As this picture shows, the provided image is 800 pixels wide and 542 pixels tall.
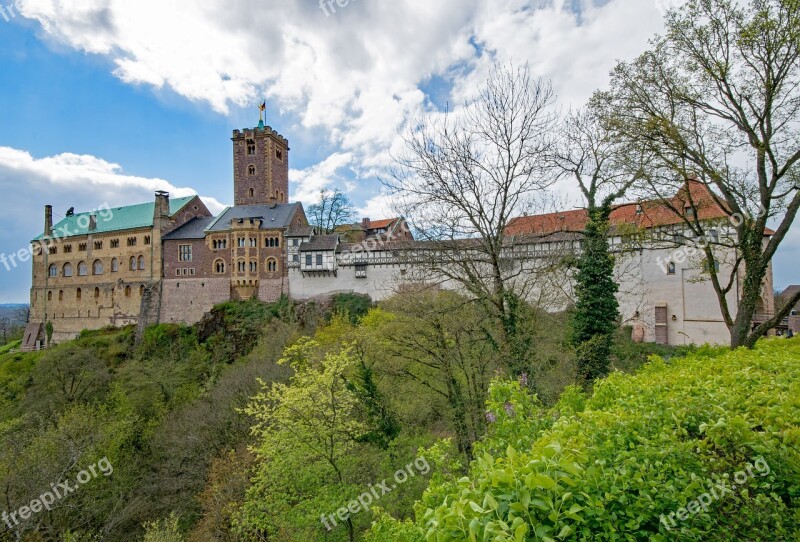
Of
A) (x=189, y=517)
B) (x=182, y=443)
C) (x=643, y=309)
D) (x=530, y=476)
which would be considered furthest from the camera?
(x=643, y=309)

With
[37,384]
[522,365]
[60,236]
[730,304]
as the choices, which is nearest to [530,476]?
[522,365]

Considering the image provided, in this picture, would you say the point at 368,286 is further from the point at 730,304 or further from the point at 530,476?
the point at 530,476

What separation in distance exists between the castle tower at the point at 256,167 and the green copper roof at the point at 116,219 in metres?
5.19

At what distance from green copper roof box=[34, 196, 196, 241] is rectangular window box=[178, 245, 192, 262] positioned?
411 centimetres

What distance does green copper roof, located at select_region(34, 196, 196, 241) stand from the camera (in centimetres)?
4091

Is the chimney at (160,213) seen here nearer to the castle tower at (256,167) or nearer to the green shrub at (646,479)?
the castle tower at (256,167)

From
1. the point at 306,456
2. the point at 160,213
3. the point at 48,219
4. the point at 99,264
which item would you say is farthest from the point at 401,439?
the point at 48,219

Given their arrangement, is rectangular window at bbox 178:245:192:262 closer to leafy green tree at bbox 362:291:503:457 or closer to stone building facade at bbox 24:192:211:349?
stone building facade at bbox 24:192:211:349

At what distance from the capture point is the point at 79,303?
4253 cm

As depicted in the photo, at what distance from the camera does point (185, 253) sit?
38812mm

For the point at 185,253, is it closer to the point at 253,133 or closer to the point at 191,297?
the point at 191,297

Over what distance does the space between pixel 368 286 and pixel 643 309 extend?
19.7 meters

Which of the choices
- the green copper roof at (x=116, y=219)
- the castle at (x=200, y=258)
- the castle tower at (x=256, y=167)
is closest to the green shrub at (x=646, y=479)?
the castle at (x=200, y=258)

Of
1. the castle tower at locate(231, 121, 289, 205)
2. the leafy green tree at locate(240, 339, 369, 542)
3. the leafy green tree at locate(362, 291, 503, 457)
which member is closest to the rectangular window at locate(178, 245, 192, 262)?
the castle tower at locate(231, 121, 289, 205)
